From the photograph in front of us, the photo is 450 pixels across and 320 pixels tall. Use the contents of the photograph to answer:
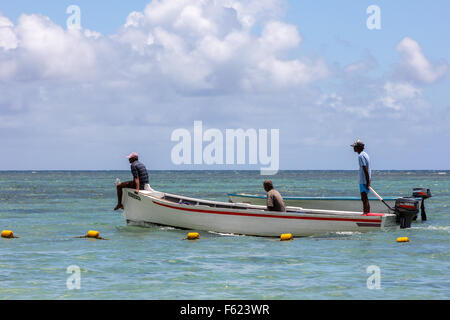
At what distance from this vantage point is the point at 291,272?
489 inches

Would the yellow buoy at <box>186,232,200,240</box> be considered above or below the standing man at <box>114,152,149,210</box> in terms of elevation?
below

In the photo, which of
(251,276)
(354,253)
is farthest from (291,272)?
(354,253)

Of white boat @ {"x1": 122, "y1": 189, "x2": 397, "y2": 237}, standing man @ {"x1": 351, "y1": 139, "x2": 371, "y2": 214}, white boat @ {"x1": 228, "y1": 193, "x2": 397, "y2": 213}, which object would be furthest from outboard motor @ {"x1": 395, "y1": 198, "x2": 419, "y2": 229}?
white boat @ {"x1": 228, "y1": 193, "x2": 397, "y2": 213}

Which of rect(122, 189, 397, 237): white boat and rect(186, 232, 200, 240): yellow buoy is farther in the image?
rect(186, 232, 200, 240): yellow buoy

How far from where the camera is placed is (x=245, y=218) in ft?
56.0

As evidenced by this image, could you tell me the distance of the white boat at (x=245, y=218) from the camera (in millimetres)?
16484

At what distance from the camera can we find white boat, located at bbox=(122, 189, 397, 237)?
16.5 m

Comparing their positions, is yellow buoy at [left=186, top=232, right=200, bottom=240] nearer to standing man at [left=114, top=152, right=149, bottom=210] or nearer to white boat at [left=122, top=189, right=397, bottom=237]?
white boat at [left=122, top=189, right=397, bottom=237]

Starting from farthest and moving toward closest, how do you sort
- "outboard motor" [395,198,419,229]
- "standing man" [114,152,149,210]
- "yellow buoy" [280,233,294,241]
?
"standing man" [114,152,149,210] < "outboard motor" [395,198,419,229] < "yellow buoy" [280,233,294,241]

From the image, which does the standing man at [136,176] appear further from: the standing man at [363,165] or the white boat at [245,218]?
the standing man at [363,165]

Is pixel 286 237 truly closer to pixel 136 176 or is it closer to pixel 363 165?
pixel 363 165

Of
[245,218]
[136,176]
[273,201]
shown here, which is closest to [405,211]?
[273,201]
